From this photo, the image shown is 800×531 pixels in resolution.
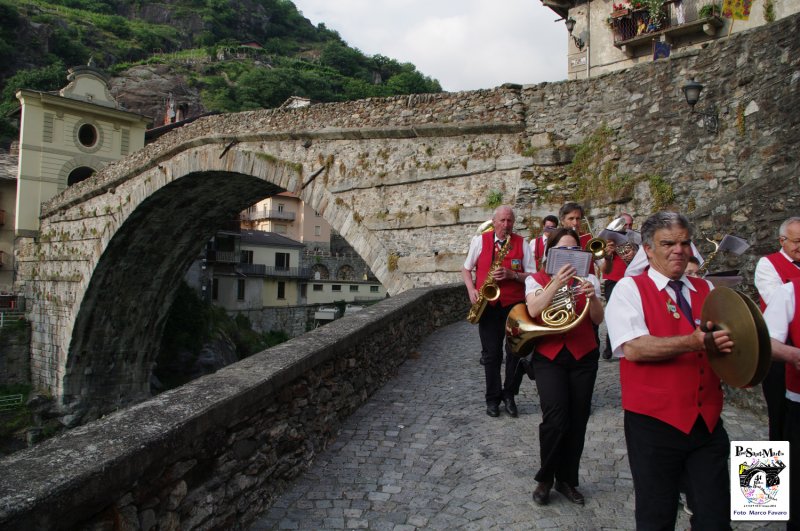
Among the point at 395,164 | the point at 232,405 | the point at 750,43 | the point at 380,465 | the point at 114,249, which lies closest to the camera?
the point at 232,405

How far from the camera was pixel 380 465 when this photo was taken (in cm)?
360

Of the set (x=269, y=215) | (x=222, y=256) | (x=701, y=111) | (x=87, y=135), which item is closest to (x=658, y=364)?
(x=701, y=111)

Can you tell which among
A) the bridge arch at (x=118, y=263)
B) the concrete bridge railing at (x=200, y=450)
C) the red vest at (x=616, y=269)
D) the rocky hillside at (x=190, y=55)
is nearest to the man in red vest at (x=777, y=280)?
the concrete bridge railing at (x=200, y=450)

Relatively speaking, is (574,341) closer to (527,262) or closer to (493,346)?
(493,346)

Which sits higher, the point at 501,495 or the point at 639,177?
the point at 639,177

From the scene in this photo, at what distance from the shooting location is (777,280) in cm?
268

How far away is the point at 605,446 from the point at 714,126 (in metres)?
5.07

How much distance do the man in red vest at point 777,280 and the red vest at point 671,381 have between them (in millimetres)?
689

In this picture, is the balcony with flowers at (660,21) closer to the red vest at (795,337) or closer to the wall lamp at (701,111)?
the wall lamp at (701,111)

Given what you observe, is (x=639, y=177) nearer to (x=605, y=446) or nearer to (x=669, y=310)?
(x=605, y=446)

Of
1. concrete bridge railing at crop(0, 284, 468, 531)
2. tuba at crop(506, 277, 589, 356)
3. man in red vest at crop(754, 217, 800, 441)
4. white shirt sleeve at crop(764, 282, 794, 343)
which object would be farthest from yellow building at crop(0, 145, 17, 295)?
white shirt sleeve at crop(764, 282, 794, 343)

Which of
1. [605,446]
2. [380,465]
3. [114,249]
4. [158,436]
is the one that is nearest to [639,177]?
[605,446]

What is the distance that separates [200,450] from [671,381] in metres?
1.90

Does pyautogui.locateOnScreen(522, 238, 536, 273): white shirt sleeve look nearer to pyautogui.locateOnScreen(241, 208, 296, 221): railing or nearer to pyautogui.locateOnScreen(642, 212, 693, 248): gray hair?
pyautogui.locateOnScreen(642, 212, 693, 248): gray hair
